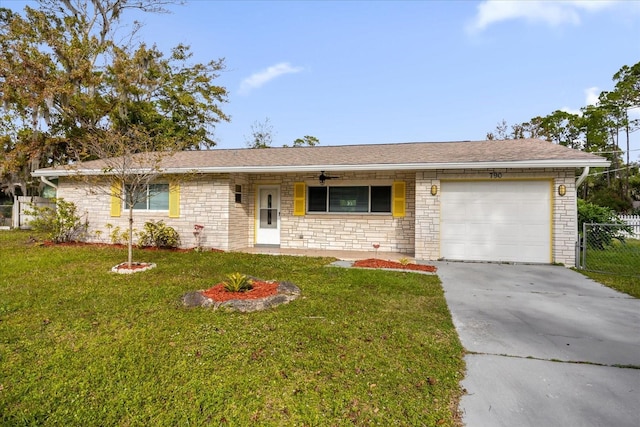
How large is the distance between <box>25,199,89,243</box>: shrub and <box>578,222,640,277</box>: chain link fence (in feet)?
46.3

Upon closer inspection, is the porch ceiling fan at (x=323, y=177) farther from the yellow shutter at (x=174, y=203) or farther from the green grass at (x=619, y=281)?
the green grass at (x=619, y=281)

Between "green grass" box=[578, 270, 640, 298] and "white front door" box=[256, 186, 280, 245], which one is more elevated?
"white front door" box=[256, 186, 280, 245]

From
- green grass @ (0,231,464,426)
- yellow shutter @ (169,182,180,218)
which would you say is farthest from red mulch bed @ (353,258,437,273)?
yellow shutter @ (169,182,180,218)

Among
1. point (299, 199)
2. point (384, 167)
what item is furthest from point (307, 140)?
point (384, 167)

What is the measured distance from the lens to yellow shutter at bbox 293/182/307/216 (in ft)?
35.1

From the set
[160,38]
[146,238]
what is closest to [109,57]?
[160,38]

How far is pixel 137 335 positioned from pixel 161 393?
125 cm

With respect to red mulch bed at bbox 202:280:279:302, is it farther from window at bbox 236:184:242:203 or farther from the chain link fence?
the chain link fence

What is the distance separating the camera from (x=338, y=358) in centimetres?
307

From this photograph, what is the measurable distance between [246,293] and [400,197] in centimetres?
633

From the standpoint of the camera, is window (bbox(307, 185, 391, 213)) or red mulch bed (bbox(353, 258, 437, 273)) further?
window (bbox(307, 185, 391, 213))

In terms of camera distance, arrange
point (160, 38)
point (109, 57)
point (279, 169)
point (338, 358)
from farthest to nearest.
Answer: point (160, 38)
point (109, 57)
point (279, 169)
point (338, 358)

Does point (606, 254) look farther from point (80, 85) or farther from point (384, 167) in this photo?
point (80, 85)

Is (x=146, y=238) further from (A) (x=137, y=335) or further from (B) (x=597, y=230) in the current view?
(B) (x=597, y=230)
